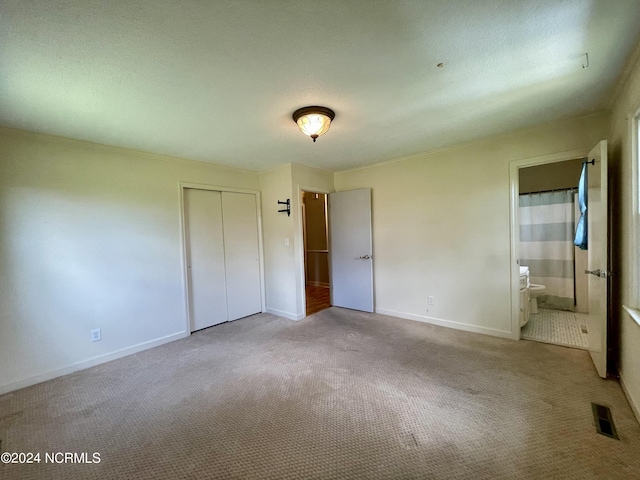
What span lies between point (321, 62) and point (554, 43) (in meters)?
1.34

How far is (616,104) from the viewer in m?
2.24

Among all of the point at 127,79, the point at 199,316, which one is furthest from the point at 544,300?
the point at 127,79

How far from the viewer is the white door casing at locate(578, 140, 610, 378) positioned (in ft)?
6.83

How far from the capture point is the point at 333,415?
1907 millimetres

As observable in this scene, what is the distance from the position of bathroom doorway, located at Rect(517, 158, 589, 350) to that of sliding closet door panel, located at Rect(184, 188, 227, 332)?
4400 millimetres

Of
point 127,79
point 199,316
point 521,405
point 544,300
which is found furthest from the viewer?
point 544,300

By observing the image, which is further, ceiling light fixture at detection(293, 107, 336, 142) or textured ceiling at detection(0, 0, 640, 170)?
ceiling light fixture at detection(293, 107, 336, 142)

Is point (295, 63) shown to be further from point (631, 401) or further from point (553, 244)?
point (553, 244)

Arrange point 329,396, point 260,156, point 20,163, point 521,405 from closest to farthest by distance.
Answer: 1. point 521,405
2. point 329,396
3. point 20,163
4. point 260,156

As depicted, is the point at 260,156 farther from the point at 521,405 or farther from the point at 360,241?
the point at 521,405

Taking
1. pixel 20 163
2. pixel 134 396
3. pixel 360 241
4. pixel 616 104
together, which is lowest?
pixel 134 396

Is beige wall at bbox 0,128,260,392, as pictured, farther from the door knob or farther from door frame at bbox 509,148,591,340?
the door knob

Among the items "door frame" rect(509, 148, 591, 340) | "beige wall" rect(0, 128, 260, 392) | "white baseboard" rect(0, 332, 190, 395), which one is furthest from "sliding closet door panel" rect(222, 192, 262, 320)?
"door frame" rect(509, 148, 591, 340)

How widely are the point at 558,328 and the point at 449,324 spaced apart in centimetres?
132
